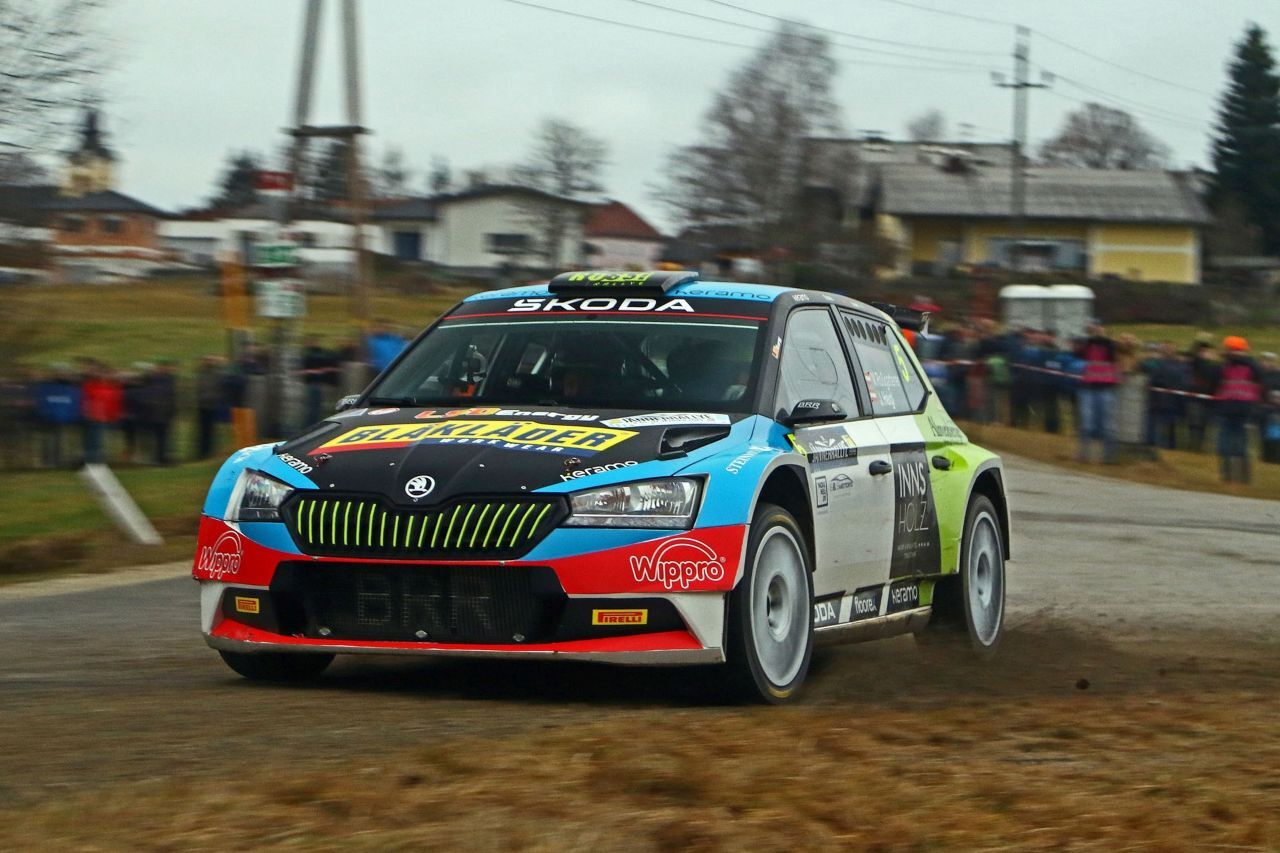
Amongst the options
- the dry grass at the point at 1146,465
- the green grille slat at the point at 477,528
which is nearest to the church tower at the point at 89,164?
the dry grass at the point at 1146,465

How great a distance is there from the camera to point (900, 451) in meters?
8.39

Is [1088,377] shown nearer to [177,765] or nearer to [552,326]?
[552,326]

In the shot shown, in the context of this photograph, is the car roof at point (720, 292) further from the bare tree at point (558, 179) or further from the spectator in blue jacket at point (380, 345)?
the bare tree at point (558, 179)

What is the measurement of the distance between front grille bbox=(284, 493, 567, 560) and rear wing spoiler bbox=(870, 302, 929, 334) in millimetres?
3540

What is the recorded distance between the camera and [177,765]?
16.0ft

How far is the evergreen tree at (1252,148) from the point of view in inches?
3556

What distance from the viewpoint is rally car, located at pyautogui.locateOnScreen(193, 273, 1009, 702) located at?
636cm

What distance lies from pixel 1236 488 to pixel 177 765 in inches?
799

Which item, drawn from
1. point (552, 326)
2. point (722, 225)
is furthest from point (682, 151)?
point (552, 326)

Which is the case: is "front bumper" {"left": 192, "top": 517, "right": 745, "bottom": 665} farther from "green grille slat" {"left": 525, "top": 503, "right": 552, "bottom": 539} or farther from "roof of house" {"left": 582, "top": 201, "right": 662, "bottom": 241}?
"roof of house" {"left": 582, "top": 201, "right": 662, "bottom": 241}

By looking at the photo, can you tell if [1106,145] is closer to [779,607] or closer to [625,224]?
[625,224]

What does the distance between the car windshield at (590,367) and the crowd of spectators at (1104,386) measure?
46.3ft

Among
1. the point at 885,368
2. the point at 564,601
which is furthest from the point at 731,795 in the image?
the point at 885,368

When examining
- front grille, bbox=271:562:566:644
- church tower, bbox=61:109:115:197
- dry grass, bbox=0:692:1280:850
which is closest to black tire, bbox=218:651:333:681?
front grille, bbox=271:562:566:644
